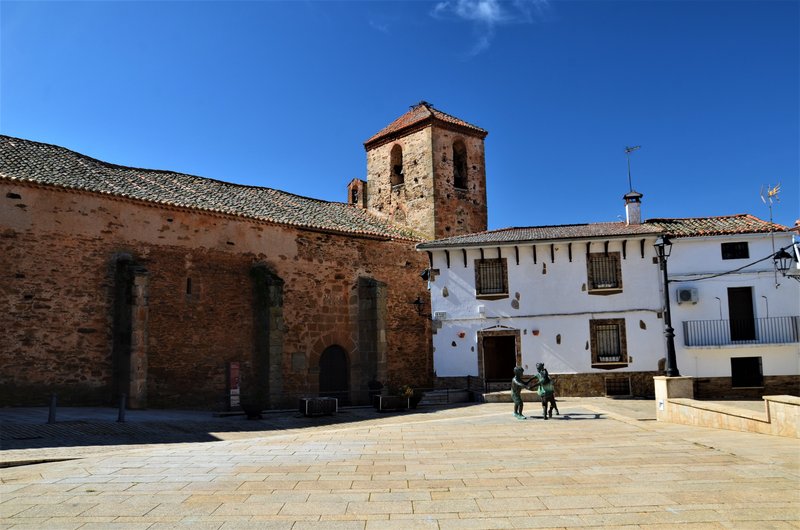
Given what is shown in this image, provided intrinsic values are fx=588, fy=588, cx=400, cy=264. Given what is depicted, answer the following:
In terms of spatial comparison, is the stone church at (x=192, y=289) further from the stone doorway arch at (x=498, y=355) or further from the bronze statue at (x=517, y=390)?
the bronze statue at (x=517, y=390)

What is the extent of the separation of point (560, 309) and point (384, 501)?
15.0 m

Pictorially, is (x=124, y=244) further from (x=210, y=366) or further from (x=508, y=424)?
(x=508, y=424)

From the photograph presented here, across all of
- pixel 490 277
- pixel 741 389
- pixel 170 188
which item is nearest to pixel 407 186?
pixel 490 277

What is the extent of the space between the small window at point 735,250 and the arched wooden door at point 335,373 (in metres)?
13.5

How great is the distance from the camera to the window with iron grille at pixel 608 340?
1931cm

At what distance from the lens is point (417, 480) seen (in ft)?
22.2

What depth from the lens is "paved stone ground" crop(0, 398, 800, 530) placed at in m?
5.21

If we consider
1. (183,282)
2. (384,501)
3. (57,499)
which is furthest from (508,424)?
(183,282)

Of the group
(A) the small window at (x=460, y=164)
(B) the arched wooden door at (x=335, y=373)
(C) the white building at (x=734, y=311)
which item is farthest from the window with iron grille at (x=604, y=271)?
(A) the small window at (x=460, y=164)

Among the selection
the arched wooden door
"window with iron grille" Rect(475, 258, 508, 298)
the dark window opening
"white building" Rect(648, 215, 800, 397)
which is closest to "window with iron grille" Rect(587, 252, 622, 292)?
"white building" Rect(648, 215, 800, 397)

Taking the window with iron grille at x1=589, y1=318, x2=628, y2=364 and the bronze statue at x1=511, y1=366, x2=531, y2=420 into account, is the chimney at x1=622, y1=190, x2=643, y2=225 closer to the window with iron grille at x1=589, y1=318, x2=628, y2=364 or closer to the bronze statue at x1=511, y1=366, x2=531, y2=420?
the window with iron grille at x1=589, y1=318, x2=628, y2=364

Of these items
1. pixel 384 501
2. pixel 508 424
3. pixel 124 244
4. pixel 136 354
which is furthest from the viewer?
pixel 124 244

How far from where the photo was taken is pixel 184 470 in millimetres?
7492

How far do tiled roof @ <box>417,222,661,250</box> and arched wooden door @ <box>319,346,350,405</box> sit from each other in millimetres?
5038
